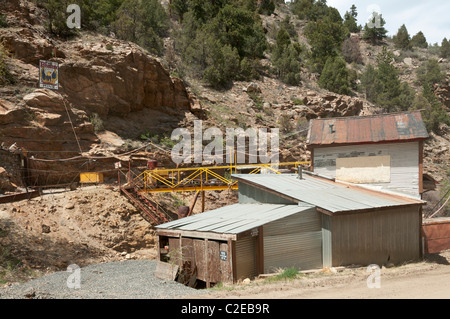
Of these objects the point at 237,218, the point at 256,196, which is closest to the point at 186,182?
the point at 256,196

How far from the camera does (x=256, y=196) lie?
1802cm

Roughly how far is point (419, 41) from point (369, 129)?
2843 inches

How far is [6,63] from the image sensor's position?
80.2ft

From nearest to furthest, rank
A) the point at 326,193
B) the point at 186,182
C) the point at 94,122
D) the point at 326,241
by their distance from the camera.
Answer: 1. the point at 326,241
2. the point at 326,193
3. the point at 186,182
4. the point at 94,122

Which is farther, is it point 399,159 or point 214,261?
point 399,159

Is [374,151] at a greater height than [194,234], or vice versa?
[374,151]

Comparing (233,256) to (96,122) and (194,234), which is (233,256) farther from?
(96,122)

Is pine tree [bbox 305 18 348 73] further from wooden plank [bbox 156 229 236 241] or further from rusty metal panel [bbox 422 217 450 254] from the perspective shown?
wooden plank [bbox 156 229 236 241]

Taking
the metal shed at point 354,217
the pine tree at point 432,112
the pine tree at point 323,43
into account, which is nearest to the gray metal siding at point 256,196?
the metal shed at point 354,217

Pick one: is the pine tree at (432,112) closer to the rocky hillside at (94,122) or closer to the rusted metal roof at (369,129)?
the rocky hillside at (94,122)

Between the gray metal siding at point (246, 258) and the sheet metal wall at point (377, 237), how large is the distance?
3.14 m

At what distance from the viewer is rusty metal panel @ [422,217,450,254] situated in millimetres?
18344

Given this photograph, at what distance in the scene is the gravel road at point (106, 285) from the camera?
36.3ft
